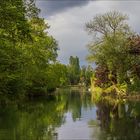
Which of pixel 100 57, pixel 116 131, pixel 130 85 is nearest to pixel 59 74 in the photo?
pixel 100 57

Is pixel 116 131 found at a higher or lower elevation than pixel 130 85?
lower

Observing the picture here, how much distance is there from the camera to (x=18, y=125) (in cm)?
2995

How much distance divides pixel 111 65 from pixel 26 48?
1889 cm

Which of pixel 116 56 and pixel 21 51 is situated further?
pixel 116 56

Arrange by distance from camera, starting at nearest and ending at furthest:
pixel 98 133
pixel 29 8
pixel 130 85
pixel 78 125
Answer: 1. pixel 98 133
2. pixel 29 8
3. pixel 78 125
4. pixel 130 85

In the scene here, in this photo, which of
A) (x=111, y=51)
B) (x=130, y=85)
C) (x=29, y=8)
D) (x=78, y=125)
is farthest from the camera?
(x=111, y=51)

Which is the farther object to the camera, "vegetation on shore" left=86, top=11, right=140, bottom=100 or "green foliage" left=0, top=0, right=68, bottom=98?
"vegetation on shore" left=86, top=11, right=140, bottom=100

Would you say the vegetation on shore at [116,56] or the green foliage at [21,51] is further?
the vegetation on shore at [116,56]

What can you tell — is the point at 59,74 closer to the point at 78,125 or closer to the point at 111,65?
the point at 111,65

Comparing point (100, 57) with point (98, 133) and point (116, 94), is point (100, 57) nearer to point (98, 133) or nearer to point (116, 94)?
point (116, 94)

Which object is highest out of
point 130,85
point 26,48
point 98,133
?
point 26,48

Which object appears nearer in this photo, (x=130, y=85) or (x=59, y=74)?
(x=130, y=85)

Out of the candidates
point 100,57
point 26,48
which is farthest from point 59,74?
point 26,48

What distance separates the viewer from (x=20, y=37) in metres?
25.4
